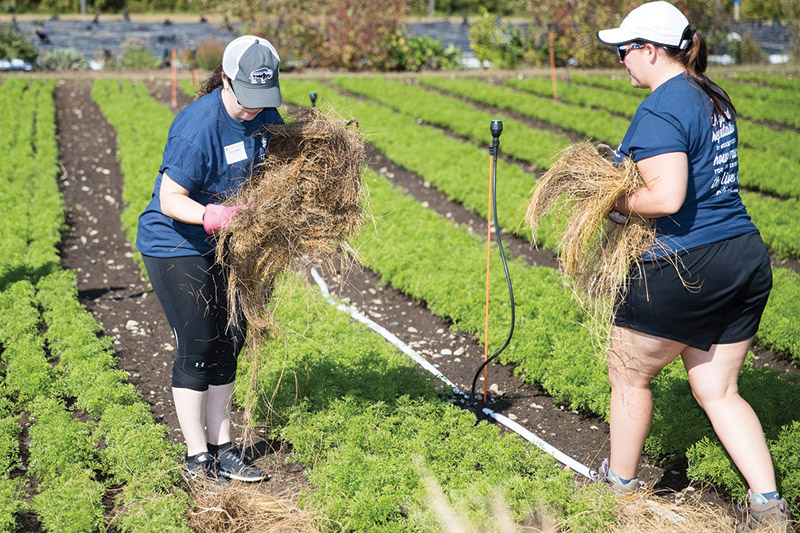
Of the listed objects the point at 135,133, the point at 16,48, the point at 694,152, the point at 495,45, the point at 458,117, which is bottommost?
the point at 135,133

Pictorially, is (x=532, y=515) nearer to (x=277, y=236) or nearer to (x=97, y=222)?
(x=277, y=236)

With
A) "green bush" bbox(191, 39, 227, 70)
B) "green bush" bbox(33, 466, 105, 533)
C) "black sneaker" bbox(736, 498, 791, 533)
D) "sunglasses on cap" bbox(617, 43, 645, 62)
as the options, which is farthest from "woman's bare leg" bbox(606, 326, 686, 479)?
"green bush" bbox(191, 39, 227, 70)

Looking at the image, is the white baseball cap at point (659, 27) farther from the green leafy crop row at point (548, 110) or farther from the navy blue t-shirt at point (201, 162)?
the green leafy crop row at point (548, 110)

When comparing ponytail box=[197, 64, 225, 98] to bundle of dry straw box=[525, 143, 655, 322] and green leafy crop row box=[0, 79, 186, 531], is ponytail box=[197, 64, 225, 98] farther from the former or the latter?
green leafy crop row box=[0, 79, 186, 531]

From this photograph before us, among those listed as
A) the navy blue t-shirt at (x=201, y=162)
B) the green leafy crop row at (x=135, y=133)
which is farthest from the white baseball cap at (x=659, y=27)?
the green leafy crop row at (x=135, y=133)

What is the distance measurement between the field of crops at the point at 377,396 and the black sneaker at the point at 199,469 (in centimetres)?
10

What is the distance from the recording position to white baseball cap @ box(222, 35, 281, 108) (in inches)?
122

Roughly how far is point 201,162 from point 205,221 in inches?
10.4

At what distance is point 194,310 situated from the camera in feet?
11.1

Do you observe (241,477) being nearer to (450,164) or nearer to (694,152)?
(694,152)

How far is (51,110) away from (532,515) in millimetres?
13684

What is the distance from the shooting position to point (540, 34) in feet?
68.1

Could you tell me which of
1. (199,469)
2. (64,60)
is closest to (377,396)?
(199,469)

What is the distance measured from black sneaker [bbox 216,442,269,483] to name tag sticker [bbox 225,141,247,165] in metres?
1.51
